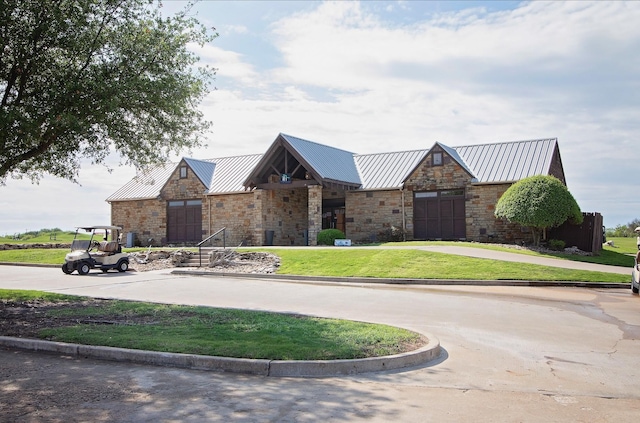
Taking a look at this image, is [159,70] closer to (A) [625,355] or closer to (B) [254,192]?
(A) [625,355]

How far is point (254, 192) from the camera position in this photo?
32.4m

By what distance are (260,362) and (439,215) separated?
24.3 m

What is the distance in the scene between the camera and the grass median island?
7.49 metres

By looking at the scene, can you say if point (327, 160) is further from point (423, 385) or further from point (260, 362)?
point (423, 385)

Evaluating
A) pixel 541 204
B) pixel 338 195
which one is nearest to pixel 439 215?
pixel 541 204

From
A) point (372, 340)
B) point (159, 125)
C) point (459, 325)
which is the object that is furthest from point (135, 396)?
point (159, 125)

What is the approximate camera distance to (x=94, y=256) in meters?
22.6

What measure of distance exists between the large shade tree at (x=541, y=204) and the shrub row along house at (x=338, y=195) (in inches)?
104

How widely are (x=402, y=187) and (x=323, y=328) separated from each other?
2228 cm

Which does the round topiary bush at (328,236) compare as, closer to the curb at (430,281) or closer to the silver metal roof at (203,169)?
the curb at (430,281)

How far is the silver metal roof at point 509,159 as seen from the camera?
28578 mm

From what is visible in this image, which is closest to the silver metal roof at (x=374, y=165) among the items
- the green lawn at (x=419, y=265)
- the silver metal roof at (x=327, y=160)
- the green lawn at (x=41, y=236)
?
→ the silver metal roof at (x=327, y=160)

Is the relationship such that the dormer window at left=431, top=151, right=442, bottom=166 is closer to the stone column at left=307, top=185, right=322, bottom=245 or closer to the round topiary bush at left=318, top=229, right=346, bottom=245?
the stone column at left=307, top=185, right=322, bottom=245

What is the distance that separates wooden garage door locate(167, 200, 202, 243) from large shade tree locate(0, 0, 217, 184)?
2138cm
